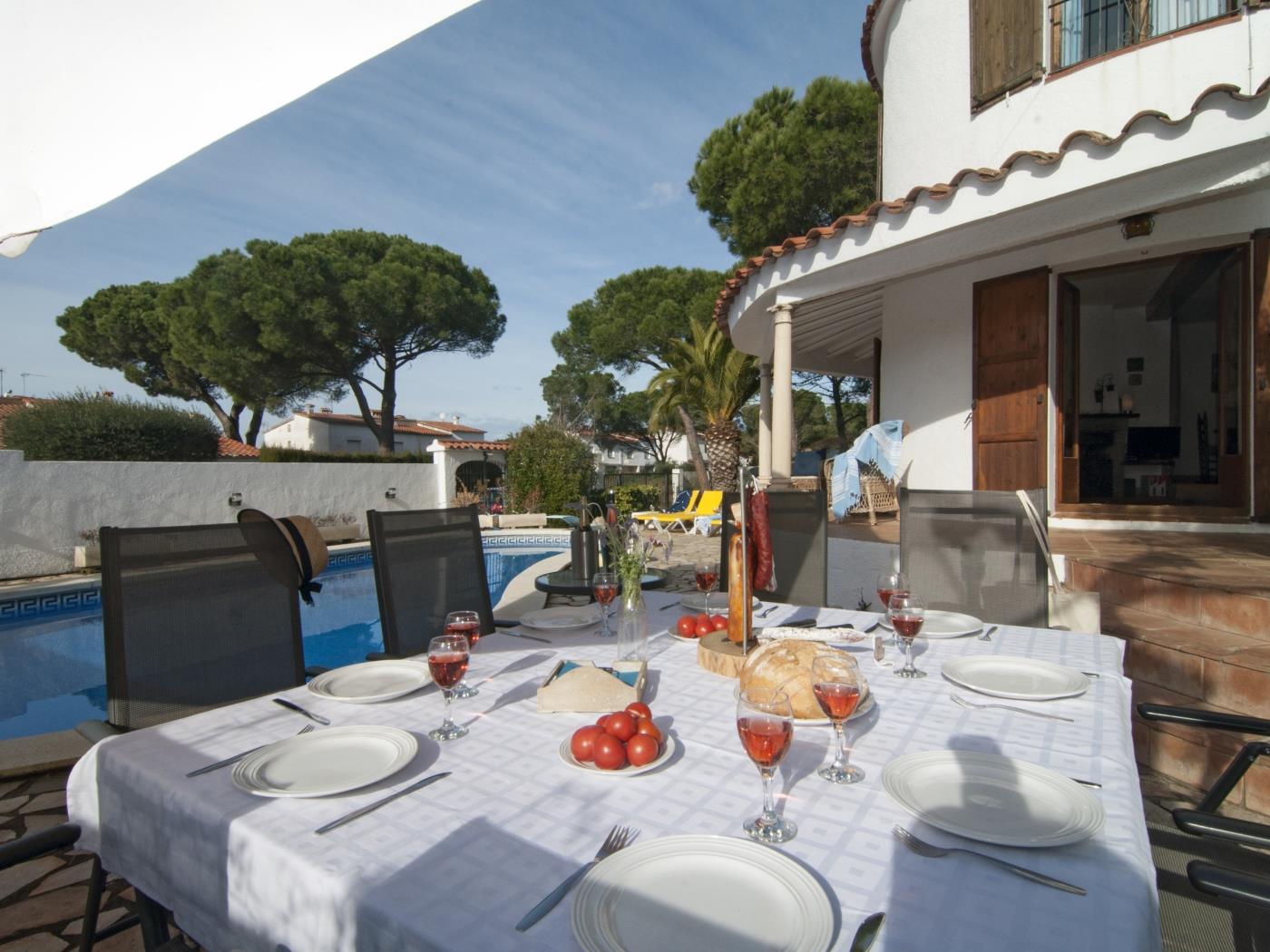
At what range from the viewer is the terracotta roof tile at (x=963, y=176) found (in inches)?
146

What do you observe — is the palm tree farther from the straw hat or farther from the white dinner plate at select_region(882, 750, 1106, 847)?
the white dinner plate at select_region(882, 750, 1106, 847)

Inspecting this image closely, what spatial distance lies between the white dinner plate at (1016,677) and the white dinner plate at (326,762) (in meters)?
1.31

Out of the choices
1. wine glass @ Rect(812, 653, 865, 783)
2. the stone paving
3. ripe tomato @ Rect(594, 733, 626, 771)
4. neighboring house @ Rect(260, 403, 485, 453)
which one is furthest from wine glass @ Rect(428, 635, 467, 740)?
neighboring house @ Rect(260, 403, 485, 453)

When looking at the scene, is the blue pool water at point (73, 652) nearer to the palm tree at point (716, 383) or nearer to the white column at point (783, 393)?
the white column at point (783, 393)

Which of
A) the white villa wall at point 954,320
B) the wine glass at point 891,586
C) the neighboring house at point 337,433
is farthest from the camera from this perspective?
the neighboring house at point 337,433

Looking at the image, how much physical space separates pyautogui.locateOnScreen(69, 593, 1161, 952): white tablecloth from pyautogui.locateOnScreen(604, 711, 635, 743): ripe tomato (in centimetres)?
8

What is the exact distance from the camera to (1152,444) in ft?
26.8

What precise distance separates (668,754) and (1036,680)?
1033 millimetres

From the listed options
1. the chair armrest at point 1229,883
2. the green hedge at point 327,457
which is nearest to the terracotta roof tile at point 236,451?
the green hedge at point 327,457

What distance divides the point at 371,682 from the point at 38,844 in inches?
27.2

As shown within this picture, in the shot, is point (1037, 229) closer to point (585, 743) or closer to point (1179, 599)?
point (1179, 599)

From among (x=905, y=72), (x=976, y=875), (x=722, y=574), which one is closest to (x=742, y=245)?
(x=905, y=72)

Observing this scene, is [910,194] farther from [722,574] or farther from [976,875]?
[976,875]

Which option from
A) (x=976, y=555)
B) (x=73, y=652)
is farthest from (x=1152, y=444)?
(x=73, y=652)
